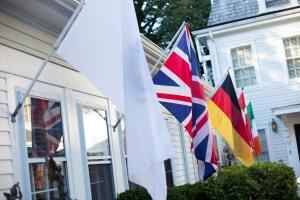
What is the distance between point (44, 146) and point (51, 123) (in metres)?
0.35

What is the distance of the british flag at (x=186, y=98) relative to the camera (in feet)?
21.0

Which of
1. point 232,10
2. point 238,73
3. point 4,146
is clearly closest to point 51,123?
point 4,146

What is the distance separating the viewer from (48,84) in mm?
5887

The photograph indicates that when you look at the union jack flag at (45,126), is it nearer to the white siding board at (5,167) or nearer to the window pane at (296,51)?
the white siding board at (5,167)

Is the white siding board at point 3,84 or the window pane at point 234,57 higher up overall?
the window pane at point 234,57

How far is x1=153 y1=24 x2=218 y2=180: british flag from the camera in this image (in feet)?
21.0

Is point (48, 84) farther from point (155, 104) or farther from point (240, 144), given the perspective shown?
point (240, 144)

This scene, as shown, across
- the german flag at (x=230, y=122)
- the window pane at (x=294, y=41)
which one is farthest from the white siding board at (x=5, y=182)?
the window pane at (x=294, y=41)

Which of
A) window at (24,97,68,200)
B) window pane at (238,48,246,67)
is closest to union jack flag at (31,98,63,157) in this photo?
window at (24,97,68,200)

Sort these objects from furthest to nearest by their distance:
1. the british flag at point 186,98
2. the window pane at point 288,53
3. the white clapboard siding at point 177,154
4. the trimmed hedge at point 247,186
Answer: the window pane at point 288,53
the white clapboard siding at point 177,154
the trimmed hedge at point 247,186
the british flag at point 186,98

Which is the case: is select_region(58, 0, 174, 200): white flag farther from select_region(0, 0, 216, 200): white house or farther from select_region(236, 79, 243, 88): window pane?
select_region(236, 79, 243, 88): window pane

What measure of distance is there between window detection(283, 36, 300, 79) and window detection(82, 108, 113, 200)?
41.4 ft

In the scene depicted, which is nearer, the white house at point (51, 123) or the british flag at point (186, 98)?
the white house at point (51, 123)

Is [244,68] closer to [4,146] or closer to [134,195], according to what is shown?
[134,195]
